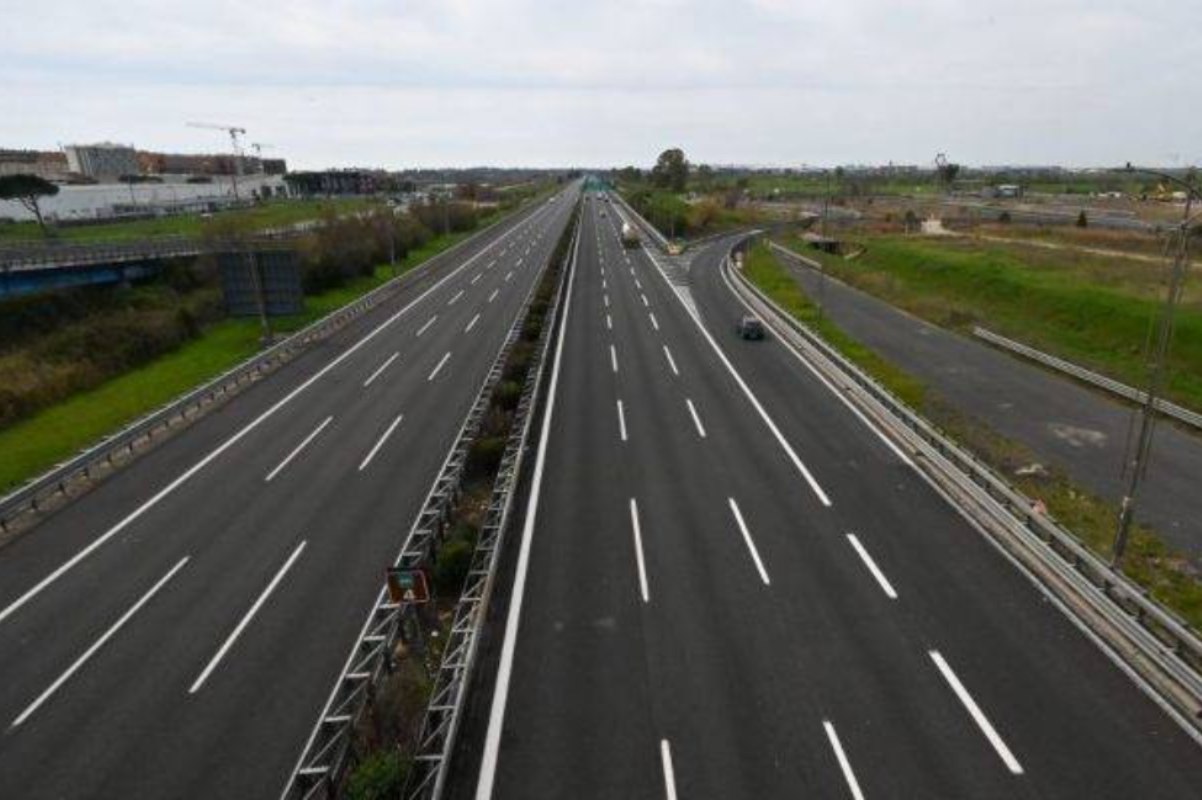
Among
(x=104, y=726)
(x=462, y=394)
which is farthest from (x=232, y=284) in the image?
(x=104, y=726)

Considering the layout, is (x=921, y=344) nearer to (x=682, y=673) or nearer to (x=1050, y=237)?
(x=682, y=673)

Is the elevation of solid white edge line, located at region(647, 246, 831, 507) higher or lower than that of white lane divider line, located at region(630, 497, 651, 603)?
higher

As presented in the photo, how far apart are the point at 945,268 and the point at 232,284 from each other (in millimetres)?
65277

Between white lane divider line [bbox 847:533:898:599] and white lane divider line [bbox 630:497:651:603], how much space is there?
633 cm

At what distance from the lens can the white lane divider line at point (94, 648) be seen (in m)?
16.5

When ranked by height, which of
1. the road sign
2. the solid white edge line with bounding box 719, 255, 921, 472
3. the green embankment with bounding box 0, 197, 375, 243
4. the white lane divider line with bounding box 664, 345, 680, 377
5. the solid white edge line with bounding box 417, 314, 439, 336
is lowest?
the solid white edge line with bounding box 719, 255, 921, 472

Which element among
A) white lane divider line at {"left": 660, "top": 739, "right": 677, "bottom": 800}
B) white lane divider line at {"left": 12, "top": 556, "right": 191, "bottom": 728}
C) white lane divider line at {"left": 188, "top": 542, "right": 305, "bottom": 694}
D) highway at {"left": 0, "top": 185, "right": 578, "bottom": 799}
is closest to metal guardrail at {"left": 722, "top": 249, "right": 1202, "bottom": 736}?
white lane divider line at {"left": 660, "top": 739, "right": 677, "bottom": 800}

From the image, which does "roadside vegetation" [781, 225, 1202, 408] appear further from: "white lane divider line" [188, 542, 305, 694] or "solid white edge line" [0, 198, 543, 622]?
"solid white edge line" [0, 198, 543, 622]

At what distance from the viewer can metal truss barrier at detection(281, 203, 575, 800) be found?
13.4 meters

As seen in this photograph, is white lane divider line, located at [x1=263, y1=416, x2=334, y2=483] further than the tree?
No

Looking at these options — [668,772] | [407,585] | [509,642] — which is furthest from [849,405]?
[407,585]

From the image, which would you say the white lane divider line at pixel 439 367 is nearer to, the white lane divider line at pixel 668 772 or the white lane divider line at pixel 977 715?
the white lane divider line at pixel 668 772

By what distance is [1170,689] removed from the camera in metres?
15.6

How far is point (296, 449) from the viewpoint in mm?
31266
